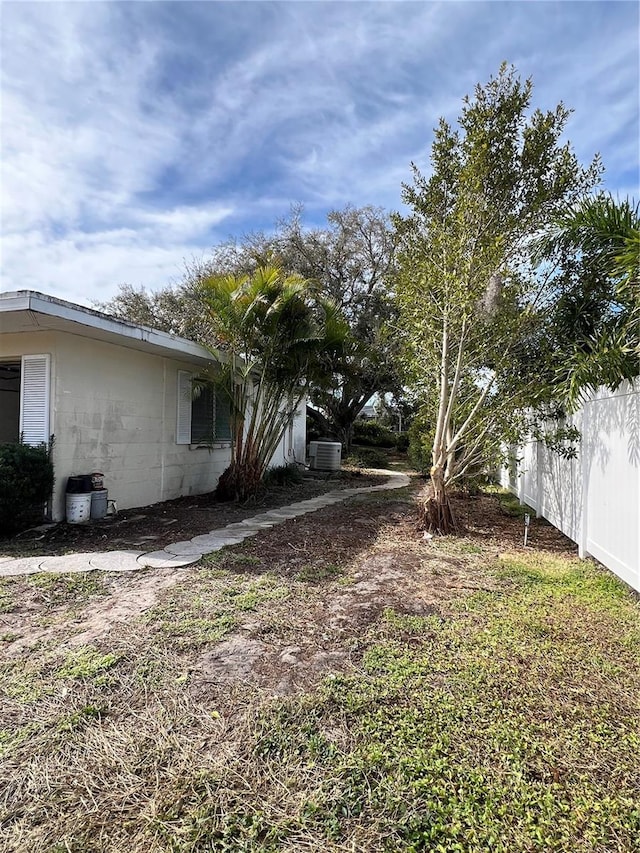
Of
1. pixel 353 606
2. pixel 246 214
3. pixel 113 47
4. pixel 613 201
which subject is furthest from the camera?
pixel 246 214

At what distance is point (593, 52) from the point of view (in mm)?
5367

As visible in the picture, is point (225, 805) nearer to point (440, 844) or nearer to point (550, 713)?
→ point (440, 844)

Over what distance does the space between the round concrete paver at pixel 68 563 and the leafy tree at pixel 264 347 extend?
3.81 m

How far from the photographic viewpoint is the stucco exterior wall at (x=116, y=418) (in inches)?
251

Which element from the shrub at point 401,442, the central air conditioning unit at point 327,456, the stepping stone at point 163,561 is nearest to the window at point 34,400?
the stepping stone at point 163,561

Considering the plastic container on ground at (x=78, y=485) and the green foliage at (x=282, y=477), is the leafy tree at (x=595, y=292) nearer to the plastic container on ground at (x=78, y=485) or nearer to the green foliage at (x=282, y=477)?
the plastic container on ground at (x=78, y=485)

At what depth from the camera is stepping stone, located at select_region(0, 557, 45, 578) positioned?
4.36m

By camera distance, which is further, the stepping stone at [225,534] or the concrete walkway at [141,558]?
the stepping stone at [225,534]

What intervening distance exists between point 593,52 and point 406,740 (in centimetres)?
718

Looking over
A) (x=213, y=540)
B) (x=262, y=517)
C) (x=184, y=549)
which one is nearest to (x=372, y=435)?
(x=262, y=517)

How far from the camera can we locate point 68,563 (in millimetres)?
4676

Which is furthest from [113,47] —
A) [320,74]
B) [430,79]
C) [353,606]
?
[353,606]

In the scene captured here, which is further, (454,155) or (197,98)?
(197,98)

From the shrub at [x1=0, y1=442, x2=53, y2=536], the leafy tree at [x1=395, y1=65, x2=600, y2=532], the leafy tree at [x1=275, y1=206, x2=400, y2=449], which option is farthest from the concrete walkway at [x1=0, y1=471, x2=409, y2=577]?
the leafy tree at [x1=275, y1=206, x2=400, y2=449]
